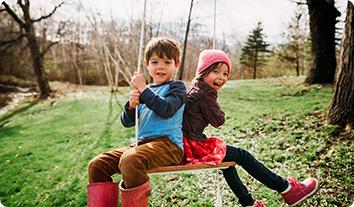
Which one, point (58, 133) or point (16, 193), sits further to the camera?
point (58, 133)

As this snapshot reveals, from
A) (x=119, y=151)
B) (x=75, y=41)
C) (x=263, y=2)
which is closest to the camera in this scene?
(x=119, y=151)

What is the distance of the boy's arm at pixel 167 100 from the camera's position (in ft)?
4.26

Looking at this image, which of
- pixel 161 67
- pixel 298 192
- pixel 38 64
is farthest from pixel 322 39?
pixel 38 64

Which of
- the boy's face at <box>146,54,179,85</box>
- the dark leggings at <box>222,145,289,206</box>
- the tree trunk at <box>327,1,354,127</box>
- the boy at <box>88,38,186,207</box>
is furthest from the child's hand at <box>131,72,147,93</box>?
the tree trunk at <box>327,1,354,127</box>

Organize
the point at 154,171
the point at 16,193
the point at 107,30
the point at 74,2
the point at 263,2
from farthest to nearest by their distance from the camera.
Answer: the point at 74,2, the point at 107,30, the point at 263,2, the point at 16,193, the point at 154,171

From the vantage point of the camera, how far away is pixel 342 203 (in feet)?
6.56

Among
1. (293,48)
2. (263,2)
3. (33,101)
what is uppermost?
(263,2)

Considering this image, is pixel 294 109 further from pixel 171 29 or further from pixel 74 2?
pixel 74 2

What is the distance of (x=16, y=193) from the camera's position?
3.03 metres

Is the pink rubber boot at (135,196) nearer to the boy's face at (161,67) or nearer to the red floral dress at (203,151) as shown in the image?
the red floral dress at (203,151)

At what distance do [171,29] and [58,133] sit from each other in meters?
2.07

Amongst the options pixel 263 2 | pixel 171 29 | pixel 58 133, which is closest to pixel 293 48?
pixel 171 29

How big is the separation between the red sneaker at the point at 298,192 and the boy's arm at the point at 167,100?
2.02ft

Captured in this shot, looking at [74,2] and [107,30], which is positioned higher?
[74,2]
